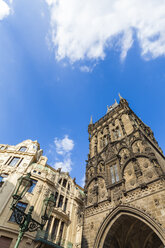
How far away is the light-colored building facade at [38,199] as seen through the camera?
44.2 feet

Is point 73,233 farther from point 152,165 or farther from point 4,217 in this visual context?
point 152,165

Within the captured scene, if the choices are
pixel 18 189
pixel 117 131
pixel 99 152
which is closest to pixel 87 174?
pixel 99 152

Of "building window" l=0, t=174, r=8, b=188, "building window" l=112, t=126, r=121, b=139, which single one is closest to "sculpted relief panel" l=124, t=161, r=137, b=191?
"building window" l=112, t=126, r=121, b=139

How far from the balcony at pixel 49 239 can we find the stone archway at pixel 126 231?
4407mm

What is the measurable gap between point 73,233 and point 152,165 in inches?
493

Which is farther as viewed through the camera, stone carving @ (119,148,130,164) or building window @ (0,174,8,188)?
building window @ (0,174,8,188)

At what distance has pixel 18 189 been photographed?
679cm

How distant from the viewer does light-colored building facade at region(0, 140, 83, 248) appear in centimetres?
1346

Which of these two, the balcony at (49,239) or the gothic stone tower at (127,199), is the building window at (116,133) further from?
the balcony at (49,239)

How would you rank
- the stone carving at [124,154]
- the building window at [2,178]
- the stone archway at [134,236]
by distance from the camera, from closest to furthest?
1. the stone archway at [134,236]
2. the stone carving at [124,154]
3. the building window at [2,178]

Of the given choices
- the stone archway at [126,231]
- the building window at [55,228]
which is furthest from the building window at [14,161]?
the stone archway at [126,231]

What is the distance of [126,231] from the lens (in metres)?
14.1

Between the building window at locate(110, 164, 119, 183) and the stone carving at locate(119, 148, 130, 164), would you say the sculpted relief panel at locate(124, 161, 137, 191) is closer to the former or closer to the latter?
the stone carving at locate(119, 148, 130, 164)

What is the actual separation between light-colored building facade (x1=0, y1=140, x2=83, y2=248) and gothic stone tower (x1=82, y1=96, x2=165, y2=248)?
233cm
